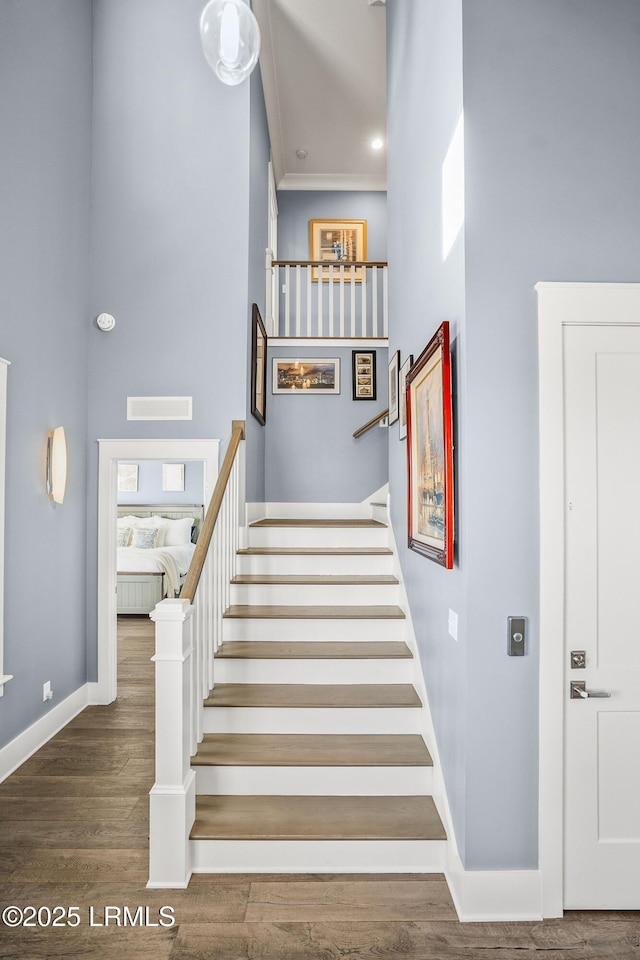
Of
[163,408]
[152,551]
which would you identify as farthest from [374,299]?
[152,551]

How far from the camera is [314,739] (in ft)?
9.41

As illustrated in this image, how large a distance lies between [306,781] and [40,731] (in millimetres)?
1962

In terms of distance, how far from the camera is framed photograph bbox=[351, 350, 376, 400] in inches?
233

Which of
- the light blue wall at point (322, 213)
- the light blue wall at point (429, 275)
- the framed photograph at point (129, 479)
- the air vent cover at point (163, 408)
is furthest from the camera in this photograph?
the framed photograph at point (129, 479)

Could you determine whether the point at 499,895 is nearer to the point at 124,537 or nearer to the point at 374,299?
the point at 374,299

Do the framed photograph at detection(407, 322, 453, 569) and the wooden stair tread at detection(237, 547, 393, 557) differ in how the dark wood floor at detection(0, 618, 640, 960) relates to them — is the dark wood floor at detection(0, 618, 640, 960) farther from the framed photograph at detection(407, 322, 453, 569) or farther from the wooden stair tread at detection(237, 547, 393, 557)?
the wooden stair tread at detection(237, 547, 393, 557)

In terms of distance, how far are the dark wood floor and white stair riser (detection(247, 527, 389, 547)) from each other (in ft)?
6.71

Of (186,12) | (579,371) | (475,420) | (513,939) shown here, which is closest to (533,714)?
(513,939)

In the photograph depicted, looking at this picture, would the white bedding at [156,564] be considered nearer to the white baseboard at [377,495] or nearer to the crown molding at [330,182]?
the white baseboard at [377,495]

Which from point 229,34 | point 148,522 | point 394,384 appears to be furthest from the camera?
point 148,522

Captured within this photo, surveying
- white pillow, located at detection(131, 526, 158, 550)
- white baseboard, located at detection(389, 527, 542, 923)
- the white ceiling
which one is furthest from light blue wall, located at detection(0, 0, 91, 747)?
white pillow, located at detection(131, 526, 158, 550)

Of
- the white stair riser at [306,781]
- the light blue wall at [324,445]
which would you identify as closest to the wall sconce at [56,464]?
the white stair riser at [306,781]

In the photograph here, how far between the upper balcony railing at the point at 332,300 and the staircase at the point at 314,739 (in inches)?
118

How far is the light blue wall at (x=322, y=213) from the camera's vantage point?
7.34 metres
